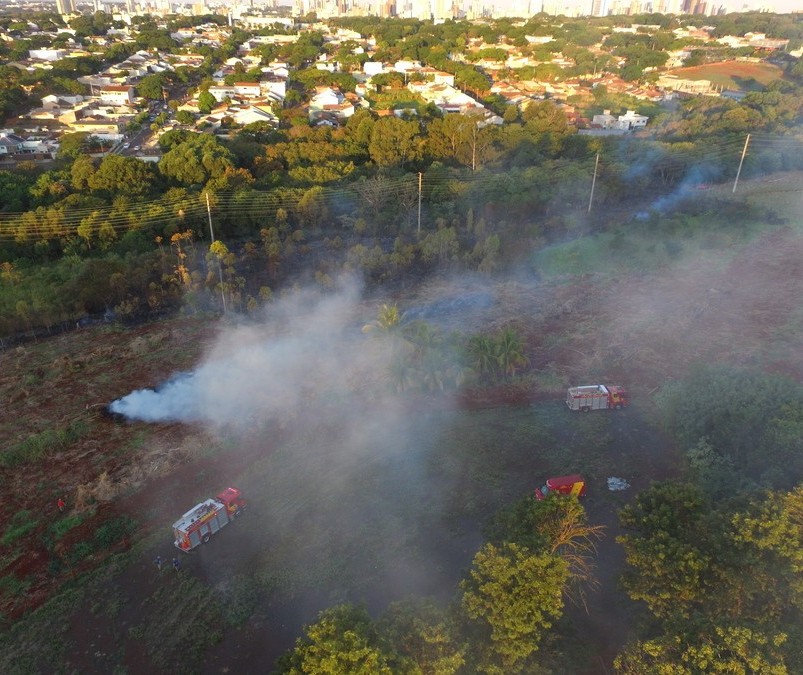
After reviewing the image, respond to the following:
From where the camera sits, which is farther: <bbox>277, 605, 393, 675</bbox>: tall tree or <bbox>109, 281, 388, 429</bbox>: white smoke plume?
<bbox>109, 281, 388, 429</bbox>: white smoke plume

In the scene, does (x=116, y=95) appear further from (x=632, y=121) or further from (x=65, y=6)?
(x=65, y=6)

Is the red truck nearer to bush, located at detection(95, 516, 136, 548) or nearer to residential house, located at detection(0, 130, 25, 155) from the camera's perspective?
bush, located at detection(95, 516, 136, 548)

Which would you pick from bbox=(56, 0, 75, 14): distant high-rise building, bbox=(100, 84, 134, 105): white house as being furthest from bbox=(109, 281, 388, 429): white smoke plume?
bbox=(56, 0, 75, 14): distant high-rise building

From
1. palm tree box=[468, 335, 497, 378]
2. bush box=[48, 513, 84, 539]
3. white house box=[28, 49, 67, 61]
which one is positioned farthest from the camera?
white house box=[28, 49, 67, 61]

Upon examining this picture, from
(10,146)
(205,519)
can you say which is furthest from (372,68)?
(205,519)

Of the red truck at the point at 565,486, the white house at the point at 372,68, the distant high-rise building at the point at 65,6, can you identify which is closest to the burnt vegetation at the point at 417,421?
the red truck at the point at 565,486

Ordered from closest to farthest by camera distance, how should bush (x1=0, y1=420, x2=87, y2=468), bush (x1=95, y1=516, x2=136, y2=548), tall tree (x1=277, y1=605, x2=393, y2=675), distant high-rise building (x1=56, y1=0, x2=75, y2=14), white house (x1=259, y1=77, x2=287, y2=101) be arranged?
tall tree (x1=277, y1=605, x2=393, y2=675), bush (x1=95, y1=516, x2=136, y2=548), bush (x1=0, y1=420, x2=87, y2=468), white house (x1=259, y1=77, x2=287, y2=101), distant high-rise building (x1=56, y1=0, x2=75, y2=14)
